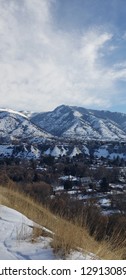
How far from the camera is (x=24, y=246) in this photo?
559 centimetres

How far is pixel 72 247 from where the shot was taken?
5395 millimetres

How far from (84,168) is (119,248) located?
5738 inches

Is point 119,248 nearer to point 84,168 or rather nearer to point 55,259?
point 55,259

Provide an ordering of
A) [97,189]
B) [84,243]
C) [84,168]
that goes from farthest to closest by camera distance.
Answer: [84,168] < [97,189] < [84,243]

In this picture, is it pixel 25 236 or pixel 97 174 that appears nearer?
pixel 25 236

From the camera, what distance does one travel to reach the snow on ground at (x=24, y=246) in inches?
203

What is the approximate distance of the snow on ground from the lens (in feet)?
16.9

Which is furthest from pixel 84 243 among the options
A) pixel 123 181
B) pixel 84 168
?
pixel 84 168

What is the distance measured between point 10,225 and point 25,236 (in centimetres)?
87

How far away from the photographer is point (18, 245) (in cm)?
558
